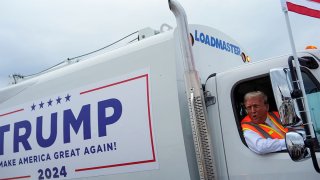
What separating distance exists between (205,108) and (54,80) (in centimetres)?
200

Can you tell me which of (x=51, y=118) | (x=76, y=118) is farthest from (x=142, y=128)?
(x=51, y=118)

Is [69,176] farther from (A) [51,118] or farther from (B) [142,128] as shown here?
(B) [142,128]

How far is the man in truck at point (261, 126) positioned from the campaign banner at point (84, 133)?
818 millimetres

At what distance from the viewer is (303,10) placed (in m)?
3.05

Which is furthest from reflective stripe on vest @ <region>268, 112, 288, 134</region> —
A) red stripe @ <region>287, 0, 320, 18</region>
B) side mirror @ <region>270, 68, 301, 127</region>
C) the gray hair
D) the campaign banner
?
the campaign banner

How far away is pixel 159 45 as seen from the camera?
3.38 meters

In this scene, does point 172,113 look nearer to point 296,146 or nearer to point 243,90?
point 243,90

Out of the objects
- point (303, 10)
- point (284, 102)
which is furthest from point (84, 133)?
point (303, 10)

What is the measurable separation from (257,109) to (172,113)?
0.69 meters

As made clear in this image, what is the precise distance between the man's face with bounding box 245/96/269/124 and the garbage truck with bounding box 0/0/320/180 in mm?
108

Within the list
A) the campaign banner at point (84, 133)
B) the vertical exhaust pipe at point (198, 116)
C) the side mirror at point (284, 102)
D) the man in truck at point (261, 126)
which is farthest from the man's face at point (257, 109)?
the campaign banner at point (84, 133)

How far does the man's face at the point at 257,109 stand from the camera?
3035 mm

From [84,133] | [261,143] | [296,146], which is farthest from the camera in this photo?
[84,133]

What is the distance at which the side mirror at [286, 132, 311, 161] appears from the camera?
2.29 metres
